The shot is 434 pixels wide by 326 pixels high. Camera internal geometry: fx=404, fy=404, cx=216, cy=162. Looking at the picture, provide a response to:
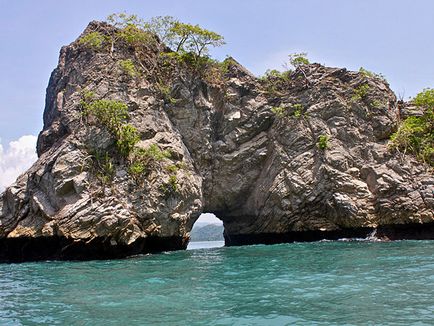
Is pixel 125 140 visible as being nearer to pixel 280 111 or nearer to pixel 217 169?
pixel 217 169

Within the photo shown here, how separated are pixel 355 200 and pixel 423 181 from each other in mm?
4582

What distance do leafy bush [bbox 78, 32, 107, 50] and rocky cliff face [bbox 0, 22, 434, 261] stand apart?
1.59 ft

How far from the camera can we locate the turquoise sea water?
26.7 ft

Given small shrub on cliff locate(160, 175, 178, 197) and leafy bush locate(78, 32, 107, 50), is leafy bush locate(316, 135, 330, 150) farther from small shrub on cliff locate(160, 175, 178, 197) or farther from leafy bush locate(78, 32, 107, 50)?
leafy bush locate(78, 32, 107, 50)

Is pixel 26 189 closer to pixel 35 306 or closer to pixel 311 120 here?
pixel 35 306

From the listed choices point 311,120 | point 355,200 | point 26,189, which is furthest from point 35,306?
point 311,120

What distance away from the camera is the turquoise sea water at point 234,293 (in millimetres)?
8125

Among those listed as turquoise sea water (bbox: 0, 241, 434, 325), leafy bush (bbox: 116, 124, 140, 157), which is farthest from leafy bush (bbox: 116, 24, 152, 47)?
turquoise sea water (bbox: 0, 241, 434, 325)

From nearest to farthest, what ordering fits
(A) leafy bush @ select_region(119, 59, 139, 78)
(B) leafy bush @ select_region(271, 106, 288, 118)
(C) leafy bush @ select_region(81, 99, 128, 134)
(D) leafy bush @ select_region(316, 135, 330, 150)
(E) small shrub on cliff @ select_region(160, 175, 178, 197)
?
→ (C) leafy bush @ select_region(81, 99, 128, 134) < (E) small shrub on cliff @ select_region(160, 175, 178, 197) < (A) leafy bush @ select_region(119, 59, 139, 78) < (D) leafy bush @ select_region(316, 135, 330, 150) < (B) leafy bush @ select_region(271, 106, 288, 118)

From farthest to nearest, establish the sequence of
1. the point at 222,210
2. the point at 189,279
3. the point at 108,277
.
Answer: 1. the point at 222,210
2. the point at 108,277
3. the point at 189,279

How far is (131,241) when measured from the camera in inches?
855

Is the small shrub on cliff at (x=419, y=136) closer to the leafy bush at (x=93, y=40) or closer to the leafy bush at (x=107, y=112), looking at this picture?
the leafy bush at (x=107, y=112)

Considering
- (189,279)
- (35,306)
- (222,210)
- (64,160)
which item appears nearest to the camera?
(35,306)

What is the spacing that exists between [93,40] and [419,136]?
25.0m
